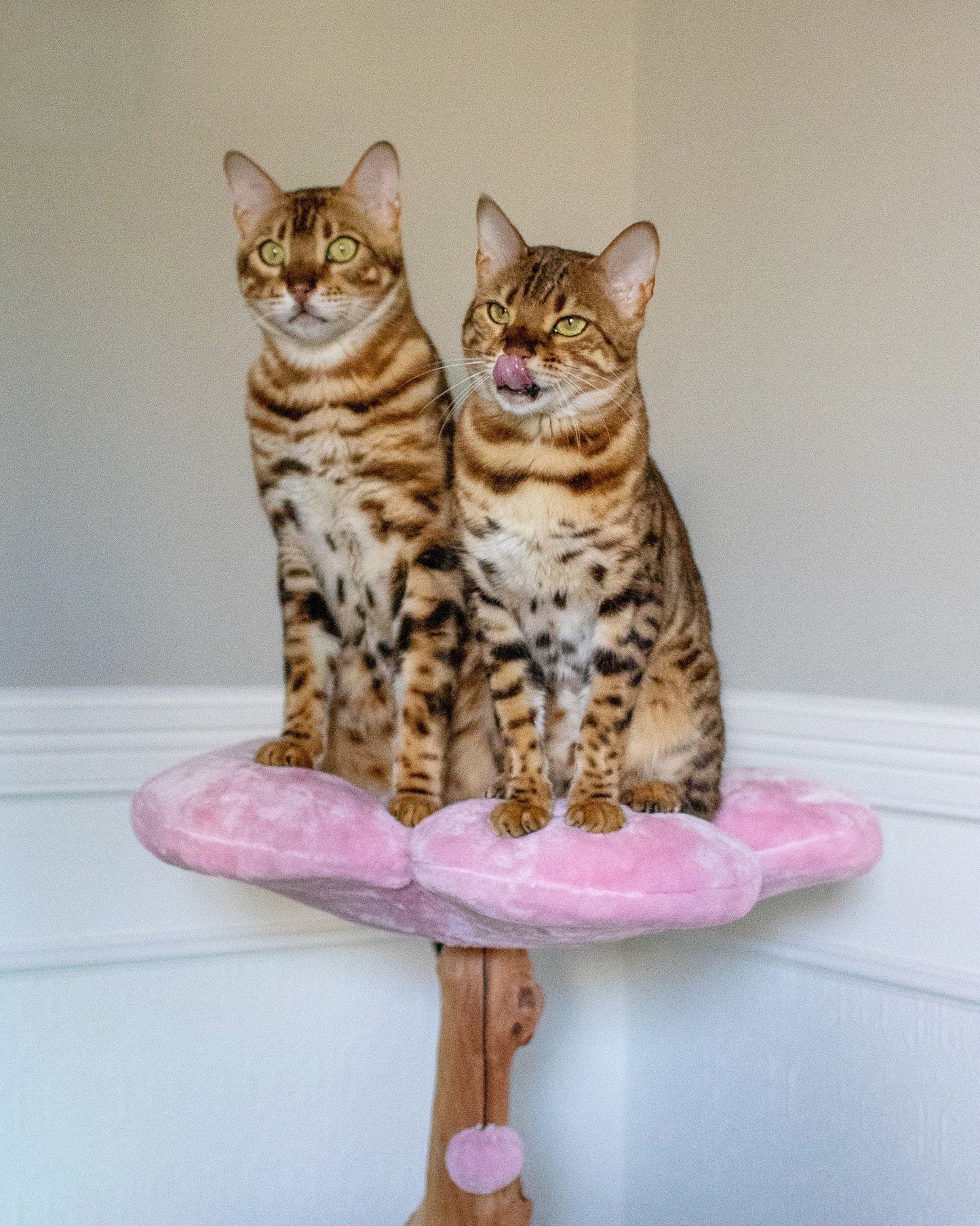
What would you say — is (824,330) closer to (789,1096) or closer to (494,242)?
(494,242)

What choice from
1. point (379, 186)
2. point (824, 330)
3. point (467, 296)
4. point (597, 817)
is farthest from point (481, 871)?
point (467, 296)

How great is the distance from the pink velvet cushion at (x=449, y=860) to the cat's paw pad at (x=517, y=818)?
0.05 ft

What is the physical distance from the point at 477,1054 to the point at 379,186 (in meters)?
1.07

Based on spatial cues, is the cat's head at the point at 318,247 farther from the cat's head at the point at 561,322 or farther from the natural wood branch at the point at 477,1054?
the natural wood branch at the point at 477,1054

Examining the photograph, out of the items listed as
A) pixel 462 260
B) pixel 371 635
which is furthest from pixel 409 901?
pixel 462 260

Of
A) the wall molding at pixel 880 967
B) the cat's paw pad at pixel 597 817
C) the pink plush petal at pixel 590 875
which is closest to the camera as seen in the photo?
the pink plush petal at pixel 590 875

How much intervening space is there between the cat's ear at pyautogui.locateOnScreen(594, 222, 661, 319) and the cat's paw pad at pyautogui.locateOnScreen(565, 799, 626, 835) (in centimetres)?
57

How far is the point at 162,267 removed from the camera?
5.46 ft

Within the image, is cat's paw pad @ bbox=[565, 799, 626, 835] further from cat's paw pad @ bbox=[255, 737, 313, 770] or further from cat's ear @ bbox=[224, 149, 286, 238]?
→ cat's ear @ bbox=[224, 149, 286, 238]

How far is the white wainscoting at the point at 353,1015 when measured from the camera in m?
1.49

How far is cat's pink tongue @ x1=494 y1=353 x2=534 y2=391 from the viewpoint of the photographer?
1213mm

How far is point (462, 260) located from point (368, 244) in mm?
555

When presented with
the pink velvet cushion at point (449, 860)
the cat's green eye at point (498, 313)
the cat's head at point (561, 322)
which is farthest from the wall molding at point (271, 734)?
the cat's green eye at point (498, 313)

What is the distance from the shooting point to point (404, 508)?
136 centimetres
